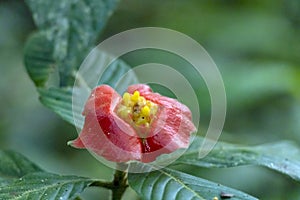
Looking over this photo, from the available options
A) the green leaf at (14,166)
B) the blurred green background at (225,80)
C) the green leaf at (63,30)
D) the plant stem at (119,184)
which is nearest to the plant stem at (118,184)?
the plant stem at (119,184)

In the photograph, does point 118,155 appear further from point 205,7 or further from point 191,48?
point 205,7

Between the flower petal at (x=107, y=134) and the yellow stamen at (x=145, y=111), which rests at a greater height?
the yellow stamen at (x=145, y=111)


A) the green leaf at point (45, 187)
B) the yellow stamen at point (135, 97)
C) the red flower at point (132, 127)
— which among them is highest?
the yellow stamen at point (135, 97)

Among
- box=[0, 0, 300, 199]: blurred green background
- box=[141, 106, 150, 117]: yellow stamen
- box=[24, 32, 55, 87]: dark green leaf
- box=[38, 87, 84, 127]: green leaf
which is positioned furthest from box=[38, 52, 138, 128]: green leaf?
box=[0, 0, 300, 199]: blurred green background

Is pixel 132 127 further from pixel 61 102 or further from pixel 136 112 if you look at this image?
pixel 61 102

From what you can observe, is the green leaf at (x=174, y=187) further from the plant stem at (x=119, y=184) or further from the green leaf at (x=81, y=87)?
the green leaf at (x=81, y=87)

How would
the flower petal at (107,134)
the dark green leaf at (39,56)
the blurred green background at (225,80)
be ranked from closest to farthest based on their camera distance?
the flower petal at (107,134)
the dark green leaf at (39,56)
the blurred green background at (225,80)
